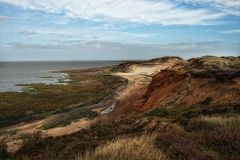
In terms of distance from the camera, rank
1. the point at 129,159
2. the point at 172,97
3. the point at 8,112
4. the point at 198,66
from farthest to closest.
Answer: the point at 8,112
the point at 198,66
the point at 172,97
the point at 129,159

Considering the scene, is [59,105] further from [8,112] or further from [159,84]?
[159,84]

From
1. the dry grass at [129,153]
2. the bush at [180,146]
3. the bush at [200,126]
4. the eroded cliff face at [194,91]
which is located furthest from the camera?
the eroded cliff face at [194,91]

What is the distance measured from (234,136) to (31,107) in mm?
33984

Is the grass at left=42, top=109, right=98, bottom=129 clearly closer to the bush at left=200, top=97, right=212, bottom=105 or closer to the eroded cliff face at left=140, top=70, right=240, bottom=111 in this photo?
the eroded cliff face at left=140, top=70, right=240, bottom=111

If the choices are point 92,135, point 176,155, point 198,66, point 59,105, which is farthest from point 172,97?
point 176,155

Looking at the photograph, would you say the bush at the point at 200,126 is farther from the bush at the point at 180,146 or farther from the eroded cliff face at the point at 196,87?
the eroded cliff face at the point at 196,87

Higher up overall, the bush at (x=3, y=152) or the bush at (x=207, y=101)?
the bush at (x=207, y=101)

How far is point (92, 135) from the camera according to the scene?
42.8 ft

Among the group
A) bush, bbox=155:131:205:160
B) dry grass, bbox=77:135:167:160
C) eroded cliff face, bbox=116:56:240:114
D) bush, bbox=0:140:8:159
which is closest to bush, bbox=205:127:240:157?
bush, bbox=155:131:205:160

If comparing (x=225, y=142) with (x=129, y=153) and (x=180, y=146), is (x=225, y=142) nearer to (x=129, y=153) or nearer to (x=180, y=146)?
(x=180, y=146)

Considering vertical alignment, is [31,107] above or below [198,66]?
below

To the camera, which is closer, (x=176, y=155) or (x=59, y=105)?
(x=176, y=155)

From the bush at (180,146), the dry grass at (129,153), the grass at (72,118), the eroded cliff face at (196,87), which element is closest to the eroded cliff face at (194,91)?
the eroded cliff face at (196,87)

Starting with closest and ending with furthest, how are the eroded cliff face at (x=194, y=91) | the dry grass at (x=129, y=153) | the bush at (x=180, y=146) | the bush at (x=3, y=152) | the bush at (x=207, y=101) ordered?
1. the dry grass at (x=129, y=153)
2. the bush at (x=180, y=146)
3. the bush at (x=3, y=152)
4. the bush at (x=207, y=101)
5. the eroded cliff face at (x=194, y=91)
